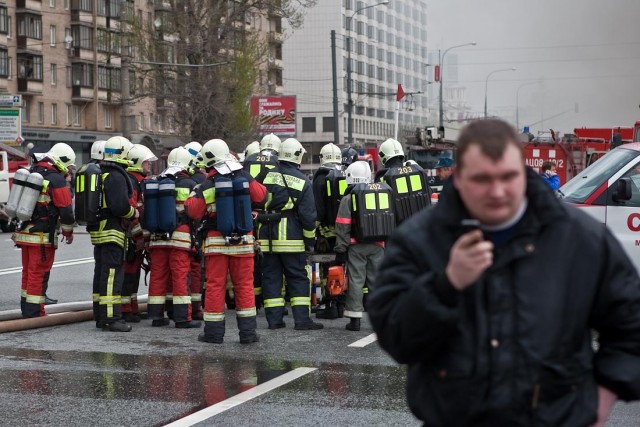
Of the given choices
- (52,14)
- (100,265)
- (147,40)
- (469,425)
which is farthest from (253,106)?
(469,425)

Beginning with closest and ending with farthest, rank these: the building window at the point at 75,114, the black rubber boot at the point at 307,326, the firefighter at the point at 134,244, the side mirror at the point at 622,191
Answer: the side mirror at the point at 622,191, the black rubber boot at the point at 307,326, the firefighter at the point at 134,244, the building window at the point at 75,114

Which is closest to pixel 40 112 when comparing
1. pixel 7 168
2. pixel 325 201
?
pixel 7 168

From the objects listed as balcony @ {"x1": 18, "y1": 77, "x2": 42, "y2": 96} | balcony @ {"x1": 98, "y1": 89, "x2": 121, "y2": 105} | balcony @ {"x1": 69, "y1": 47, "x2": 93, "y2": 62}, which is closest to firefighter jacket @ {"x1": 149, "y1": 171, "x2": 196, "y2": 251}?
balcony @ {"x1": 18, "y1": 77, "x2": 42, "y2": 96}

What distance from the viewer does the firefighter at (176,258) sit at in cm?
1128

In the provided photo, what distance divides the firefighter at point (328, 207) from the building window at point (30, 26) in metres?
48.5

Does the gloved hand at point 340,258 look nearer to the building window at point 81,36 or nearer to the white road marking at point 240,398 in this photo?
the white road marking at point 240,398

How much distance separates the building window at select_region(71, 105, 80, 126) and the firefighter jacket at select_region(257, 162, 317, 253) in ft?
176

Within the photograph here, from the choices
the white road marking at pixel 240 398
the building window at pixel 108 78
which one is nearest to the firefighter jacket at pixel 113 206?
the white road marking at pixel 240 398

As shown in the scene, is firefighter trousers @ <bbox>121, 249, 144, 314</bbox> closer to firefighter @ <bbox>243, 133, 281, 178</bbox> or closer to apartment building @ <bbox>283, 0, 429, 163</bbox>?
firefighter @ <bbox>243, 133, 281, 178</bbox>

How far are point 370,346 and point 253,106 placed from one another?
40953 mm

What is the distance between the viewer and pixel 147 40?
139 feet

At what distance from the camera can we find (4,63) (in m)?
56.7

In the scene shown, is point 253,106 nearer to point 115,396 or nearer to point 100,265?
point 100,265

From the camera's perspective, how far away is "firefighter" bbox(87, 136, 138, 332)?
428 inches
